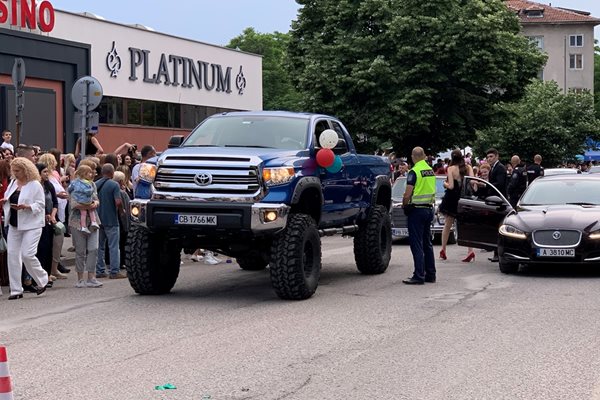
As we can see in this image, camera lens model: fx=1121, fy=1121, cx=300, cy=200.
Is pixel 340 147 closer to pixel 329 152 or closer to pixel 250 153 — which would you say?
pixel 329 152

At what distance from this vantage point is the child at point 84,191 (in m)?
15.0

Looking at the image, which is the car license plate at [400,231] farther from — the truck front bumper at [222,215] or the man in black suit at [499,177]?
the truck front bumper at [222,215]

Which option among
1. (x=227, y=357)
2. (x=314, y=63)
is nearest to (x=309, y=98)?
(x=314, y=63)

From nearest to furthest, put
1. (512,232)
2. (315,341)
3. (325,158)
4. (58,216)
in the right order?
(315,341), (325,158), (512,232), (58,216)

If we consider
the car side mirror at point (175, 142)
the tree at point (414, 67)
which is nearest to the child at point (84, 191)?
the car side mirror at point (175, 142)

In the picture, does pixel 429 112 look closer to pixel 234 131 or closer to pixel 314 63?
pixel 314 63

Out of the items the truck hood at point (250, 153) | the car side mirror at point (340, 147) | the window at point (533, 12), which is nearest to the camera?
the truck hood at point (250, 153)

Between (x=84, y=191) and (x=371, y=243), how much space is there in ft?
13.6

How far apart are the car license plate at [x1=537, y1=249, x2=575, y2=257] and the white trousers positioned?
268 inches

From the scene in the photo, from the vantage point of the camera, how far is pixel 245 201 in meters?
12.7

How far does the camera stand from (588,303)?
12.8 metres

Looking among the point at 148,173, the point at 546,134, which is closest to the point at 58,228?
the point at 148,173

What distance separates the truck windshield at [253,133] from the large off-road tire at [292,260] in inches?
47.8

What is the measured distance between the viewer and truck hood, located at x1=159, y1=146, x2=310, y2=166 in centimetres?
1302
